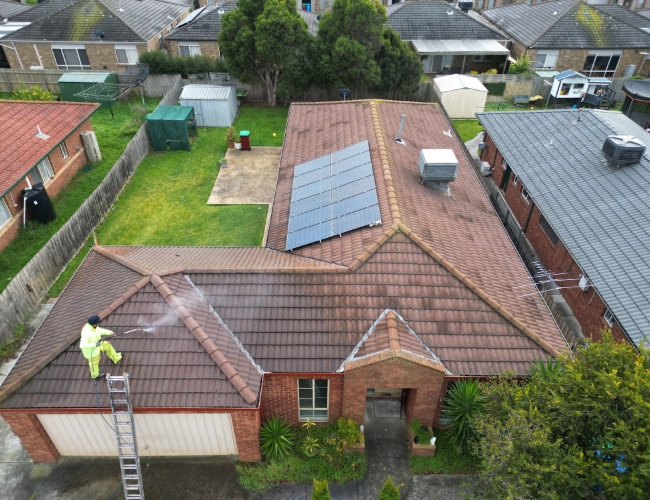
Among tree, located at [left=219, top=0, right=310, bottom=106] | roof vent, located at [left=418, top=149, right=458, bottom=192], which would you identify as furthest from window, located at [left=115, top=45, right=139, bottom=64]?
roof vent, located at [left=418, top=149, right=458, bottom=192]

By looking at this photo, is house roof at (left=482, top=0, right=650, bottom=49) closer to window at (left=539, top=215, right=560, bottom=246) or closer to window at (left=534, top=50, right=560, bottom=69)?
window at (left=534, top=50, right=560, bottom=69)

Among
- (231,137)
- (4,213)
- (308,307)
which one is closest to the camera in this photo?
(308,307)

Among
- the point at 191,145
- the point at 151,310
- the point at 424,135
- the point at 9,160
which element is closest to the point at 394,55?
the point at 424,135

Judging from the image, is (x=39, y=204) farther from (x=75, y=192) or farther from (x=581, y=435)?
(x=581, y=435)

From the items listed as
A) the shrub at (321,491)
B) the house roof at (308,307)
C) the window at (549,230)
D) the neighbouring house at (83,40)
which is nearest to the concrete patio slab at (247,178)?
the house roof at (308,307)

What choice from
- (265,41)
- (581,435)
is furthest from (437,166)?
(265,41)

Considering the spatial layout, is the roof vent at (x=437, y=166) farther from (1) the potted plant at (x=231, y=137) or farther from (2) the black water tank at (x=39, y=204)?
(2) the black water tank at (x=39, y=204)
